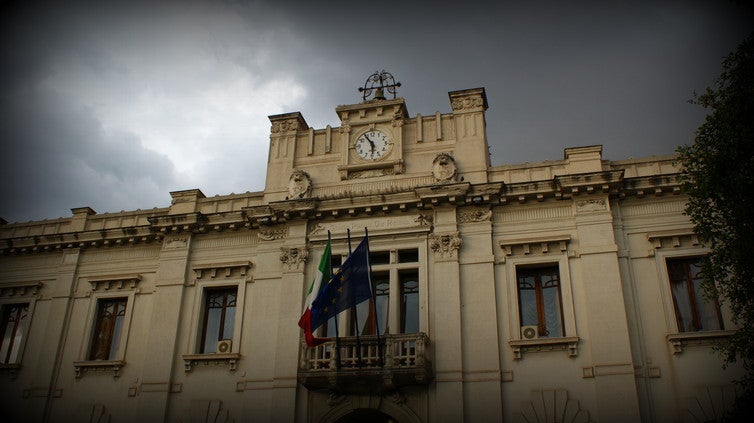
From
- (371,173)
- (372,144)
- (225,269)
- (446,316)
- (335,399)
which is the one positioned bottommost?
(335,399)

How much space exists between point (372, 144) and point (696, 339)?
12.4 m

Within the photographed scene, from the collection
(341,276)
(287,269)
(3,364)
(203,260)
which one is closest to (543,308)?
(341,276)

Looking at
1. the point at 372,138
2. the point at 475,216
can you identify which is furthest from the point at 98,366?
the point at 475,216

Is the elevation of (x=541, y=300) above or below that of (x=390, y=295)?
below

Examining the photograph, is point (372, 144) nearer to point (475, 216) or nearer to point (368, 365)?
point (475, 216)

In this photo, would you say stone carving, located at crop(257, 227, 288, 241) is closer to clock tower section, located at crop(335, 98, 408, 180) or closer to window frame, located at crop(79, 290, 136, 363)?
clock tower section, located at crop(335, 98, 408, 180)

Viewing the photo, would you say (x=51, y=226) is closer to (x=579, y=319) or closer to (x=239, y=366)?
(x=239, y=366)

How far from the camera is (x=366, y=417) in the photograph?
22.1 meters

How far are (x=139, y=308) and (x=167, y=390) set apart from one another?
3.72m

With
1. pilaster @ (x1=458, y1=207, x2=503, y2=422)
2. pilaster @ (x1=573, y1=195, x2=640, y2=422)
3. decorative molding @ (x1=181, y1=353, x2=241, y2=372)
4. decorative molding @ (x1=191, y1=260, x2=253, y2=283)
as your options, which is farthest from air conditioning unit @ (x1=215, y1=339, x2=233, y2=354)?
pilaster @ (x1=573, y1=195, x2=640, y2=422)

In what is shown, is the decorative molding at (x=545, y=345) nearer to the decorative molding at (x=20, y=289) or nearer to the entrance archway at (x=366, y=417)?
the entrance archway at (x=366, y=417)

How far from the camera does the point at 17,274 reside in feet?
90.9

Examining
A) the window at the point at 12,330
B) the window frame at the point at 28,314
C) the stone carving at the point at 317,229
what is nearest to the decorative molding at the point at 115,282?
the window frame at the point at 28,314

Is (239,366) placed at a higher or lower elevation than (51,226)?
lower
